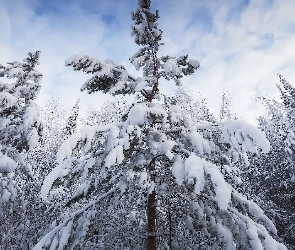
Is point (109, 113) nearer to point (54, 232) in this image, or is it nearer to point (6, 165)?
point (6, 165)

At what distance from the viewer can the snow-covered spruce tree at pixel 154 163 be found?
3607 millimetres

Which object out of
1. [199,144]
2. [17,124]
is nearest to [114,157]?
[199,144]

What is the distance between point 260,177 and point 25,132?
1427 cm

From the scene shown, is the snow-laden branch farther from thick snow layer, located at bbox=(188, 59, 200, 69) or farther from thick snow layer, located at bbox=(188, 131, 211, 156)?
thick snow layer, located at bbox=(188, 59, 200, 69)

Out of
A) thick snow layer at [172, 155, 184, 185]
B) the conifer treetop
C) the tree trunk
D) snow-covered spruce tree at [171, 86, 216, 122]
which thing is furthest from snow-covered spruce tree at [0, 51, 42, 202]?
snow-covered spruce tree at [171, 86, 216, 122]

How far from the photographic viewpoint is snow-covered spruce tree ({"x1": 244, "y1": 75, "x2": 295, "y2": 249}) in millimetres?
14508

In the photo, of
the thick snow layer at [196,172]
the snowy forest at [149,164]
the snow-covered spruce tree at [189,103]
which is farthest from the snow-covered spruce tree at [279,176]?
the thick snow layer at [196,172]

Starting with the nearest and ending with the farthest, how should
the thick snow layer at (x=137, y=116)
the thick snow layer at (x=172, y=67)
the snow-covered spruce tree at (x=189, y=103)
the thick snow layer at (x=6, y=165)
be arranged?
the thick snow layer at (x=137, y=116) → the thick snow layer at (x=172, y=67) → the thick snow layer at (x=6, y=165) → the snow-covered spruce tree at (x=189, y=103)

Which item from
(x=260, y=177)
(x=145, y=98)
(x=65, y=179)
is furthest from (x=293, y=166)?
(x=65, y=179)

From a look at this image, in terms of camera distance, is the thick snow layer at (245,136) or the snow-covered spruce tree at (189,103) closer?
the thick snow layer at (245,136)

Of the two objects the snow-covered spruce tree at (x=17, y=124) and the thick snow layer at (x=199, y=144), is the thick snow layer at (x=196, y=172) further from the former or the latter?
the snow-covered spruce tree at (x=17, y=124)

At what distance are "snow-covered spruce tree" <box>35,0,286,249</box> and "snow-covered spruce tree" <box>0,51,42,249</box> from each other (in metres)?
3.55

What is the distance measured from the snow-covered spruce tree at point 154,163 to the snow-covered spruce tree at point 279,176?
10.6m

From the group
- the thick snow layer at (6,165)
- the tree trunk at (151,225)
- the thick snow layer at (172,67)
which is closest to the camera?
the tree trunk at (151,225)
